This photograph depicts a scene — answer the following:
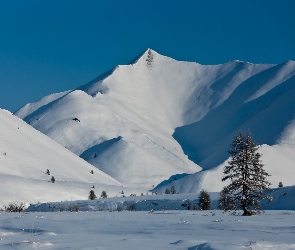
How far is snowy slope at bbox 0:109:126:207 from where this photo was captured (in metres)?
44.8

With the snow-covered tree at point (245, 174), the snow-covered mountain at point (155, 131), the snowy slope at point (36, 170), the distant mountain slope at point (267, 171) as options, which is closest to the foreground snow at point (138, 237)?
the snow-covered tree at point (245, 174)

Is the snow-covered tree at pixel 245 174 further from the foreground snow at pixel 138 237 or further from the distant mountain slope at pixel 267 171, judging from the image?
the distant mountain slope at pixel 267 171

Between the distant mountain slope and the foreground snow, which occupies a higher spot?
the distant mountain slope

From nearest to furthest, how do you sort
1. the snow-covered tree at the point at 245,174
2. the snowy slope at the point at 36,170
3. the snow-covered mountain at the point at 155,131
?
the snow-covered tree at the point at 245,174, the snowy slope at the point at 36,170, the snow-covered mountain at the point at 155,131

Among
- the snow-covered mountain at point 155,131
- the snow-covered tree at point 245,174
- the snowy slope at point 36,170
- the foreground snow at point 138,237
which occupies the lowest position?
the foreground snow at point 138,237

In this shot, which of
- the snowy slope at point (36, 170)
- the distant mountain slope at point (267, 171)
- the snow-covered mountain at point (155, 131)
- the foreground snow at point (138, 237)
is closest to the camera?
Result: the foreground snow at point (138, 237)

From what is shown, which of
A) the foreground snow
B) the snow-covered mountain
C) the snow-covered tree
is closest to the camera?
the foreground snow

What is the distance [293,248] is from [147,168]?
11993cm

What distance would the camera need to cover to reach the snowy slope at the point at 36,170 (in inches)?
1762

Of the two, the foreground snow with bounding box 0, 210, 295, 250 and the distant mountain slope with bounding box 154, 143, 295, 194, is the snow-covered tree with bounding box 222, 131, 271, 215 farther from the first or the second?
the distant mountain slope with bounding box 154, 143, 295, 194

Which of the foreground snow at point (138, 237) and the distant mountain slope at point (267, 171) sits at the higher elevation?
the distant mountain slope at point (267, 171)

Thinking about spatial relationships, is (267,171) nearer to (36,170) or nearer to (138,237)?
(36,170)

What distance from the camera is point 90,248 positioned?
26.7ft

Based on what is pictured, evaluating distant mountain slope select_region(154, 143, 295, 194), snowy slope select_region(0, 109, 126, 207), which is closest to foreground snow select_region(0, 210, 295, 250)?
snowy slope select_region(0, 109, 126, 207)
